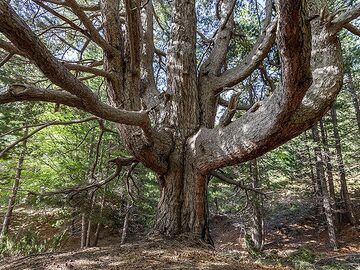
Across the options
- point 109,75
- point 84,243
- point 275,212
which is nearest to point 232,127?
point 109,75

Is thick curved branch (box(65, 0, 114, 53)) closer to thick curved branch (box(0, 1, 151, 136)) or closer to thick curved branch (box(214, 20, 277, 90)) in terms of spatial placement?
thick curved branch (box(0, 1, 151, 136))

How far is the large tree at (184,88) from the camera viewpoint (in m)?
1.51

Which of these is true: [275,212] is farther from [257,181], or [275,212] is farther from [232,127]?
[232,127]

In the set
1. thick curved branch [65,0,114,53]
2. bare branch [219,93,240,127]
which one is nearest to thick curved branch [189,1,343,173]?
bare branch [219,93,240,127]

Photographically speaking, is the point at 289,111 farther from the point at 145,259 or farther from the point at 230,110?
the point at 145,259

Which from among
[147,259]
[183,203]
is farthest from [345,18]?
[147,259]

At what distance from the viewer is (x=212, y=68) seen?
13.4 ft

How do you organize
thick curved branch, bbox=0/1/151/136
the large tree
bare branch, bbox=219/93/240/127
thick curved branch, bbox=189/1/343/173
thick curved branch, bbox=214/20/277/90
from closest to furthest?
thick curved branch, bbox=0/1/151/136 < the large tree < thick curved branch, bbox=189/1/343/173 < bare branch, bbox=219/93/240/127 < thick curved branch, bbox=214/20/277/90

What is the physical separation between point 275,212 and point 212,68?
40.2 feet

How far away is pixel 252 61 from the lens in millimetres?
3604

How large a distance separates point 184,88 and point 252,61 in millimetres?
1042

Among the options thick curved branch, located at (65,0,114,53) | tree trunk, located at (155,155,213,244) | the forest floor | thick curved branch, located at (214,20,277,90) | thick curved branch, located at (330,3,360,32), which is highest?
thick curved branch, located at (214,20,277,90)

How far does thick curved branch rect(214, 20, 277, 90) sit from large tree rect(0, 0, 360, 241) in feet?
0.05

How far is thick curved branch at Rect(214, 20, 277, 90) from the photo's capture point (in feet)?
11.1
